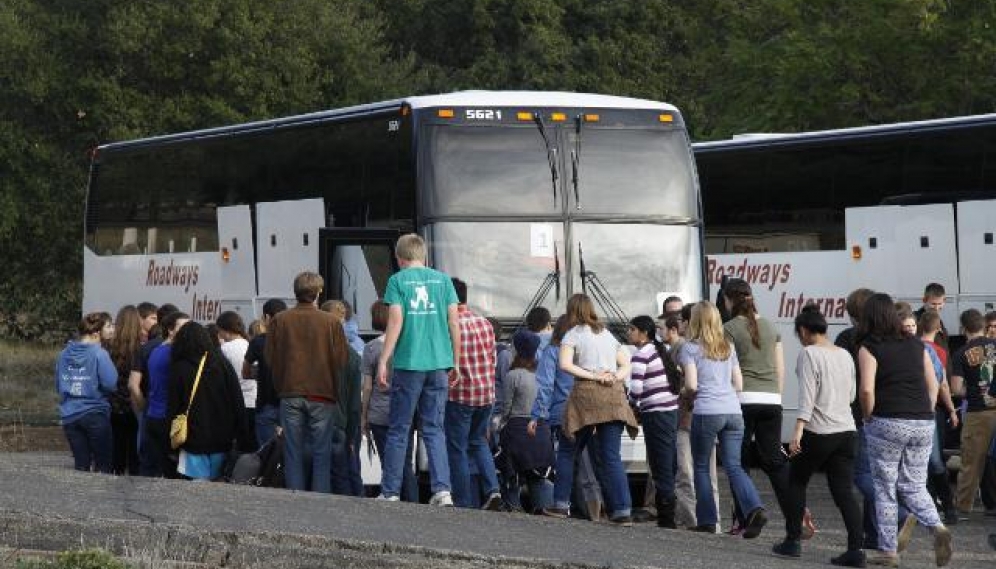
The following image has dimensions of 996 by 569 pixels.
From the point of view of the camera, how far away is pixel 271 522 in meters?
12.3

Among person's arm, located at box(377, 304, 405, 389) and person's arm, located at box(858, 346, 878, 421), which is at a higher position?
person's arm, located at box(377, 304, 405, 389)

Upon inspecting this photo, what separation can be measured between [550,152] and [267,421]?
16.0 ft

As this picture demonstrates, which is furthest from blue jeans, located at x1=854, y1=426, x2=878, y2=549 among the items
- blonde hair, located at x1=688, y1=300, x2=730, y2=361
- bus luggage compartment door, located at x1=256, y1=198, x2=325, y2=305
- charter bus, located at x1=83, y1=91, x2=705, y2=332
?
bus luggage compartment door, located at x1=256, y1=198, x2=325, y2=305

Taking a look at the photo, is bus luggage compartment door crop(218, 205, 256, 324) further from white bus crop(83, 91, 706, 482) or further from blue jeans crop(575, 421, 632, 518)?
blue jeans crop(575, 421, 632, 518)

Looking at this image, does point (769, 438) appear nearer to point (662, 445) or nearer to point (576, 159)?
point (662, 445)

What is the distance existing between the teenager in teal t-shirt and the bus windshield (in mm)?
4864

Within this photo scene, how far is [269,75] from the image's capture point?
45594 millimetres

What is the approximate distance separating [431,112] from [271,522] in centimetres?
824

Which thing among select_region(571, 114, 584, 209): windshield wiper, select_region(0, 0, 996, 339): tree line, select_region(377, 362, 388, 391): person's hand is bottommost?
A: select_region(377, 362, 388, 391): person's hand

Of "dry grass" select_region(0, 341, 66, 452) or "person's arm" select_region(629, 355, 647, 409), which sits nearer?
"person's arm" select_region(629, 355, 647, 409)

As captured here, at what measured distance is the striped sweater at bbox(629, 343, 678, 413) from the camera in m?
15.5

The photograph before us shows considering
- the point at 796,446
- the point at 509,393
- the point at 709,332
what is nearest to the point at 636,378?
the point at 509,393

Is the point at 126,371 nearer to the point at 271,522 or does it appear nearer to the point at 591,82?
the point at 271,522

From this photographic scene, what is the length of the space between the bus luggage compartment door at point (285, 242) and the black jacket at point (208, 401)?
20.7 ft
